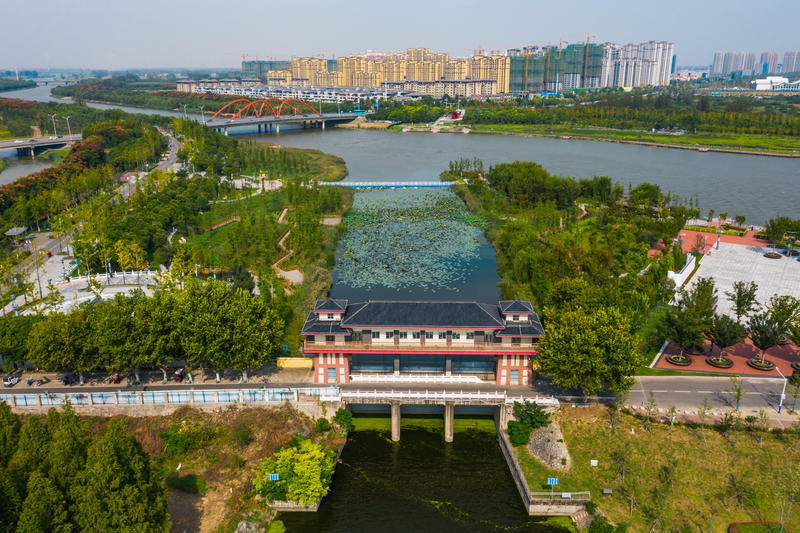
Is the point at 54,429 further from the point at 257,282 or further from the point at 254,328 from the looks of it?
the point at 257,282

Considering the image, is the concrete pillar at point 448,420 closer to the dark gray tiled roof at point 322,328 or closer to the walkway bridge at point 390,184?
the dark gray tiled roof at point 322,328

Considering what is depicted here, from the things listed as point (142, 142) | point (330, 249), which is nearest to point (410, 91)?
point (142, 142)

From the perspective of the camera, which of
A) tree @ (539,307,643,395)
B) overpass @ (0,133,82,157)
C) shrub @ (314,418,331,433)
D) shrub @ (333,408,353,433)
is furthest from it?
overpass @ (0,133,82,157)

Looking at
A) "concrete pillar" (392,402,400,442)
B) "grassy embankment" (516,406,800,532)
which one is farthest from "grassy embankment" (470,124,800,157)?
"concrete pillar" (392,402,400,442)

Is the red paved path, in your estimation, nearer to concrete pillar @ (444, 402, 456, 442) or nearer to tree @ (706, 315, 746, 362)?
tree @ (706, 315, 746, 362)

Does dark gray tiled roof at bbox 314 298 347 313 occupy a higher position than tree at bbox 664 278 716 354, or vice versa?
dark gray tiled roof at bbox 314 298 347 313

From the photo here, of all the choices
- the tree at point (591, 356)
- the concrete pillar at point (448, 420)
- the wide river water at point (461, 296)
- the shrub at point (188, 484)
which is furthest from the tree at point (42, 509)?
the tree at point (591, 356)
